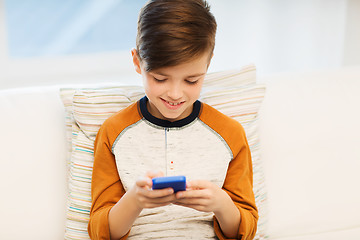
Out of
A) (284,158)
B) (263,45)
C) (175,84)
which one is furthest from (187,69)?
(263,45)

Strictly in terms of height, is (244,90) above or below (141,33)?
below

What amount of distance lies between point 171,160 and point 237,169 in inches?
7.5

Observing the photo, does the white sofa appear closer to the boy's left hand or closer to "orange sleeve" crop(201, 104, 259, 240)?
"orange sleeve" crop(201, 104, 259, 240)

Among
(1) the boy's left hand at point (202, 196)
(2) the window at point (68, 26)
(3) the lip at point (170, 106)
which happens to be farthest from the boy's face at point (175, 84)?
(2) the window at point (68, 26)

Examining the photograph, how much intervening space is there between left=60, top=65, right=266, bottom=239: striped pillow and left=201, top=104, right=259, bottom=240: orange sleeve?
154 mm

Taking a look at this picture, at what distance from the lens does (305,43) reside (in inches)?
89.8

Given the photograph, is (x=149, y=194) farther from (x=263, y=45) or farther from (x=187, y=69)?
(x=263, y=45)

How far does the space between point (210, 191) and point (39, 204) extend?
603 millimetres

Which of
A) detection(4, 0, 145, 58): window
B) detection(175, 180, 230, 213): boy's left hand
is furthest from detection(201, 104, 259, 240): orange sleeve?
detection(4, 0, 145, 58): window

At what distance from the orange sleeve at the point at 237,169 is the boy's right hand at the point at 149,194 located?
263mm

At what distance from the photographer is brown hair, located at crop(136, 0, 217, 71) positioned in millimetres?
1081

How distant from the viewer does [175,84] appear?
112 centimetres

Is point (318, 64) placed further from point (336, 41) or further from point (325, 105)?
point (325, 105)

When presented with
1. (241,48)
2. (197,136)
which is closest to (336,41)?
(241,48)
